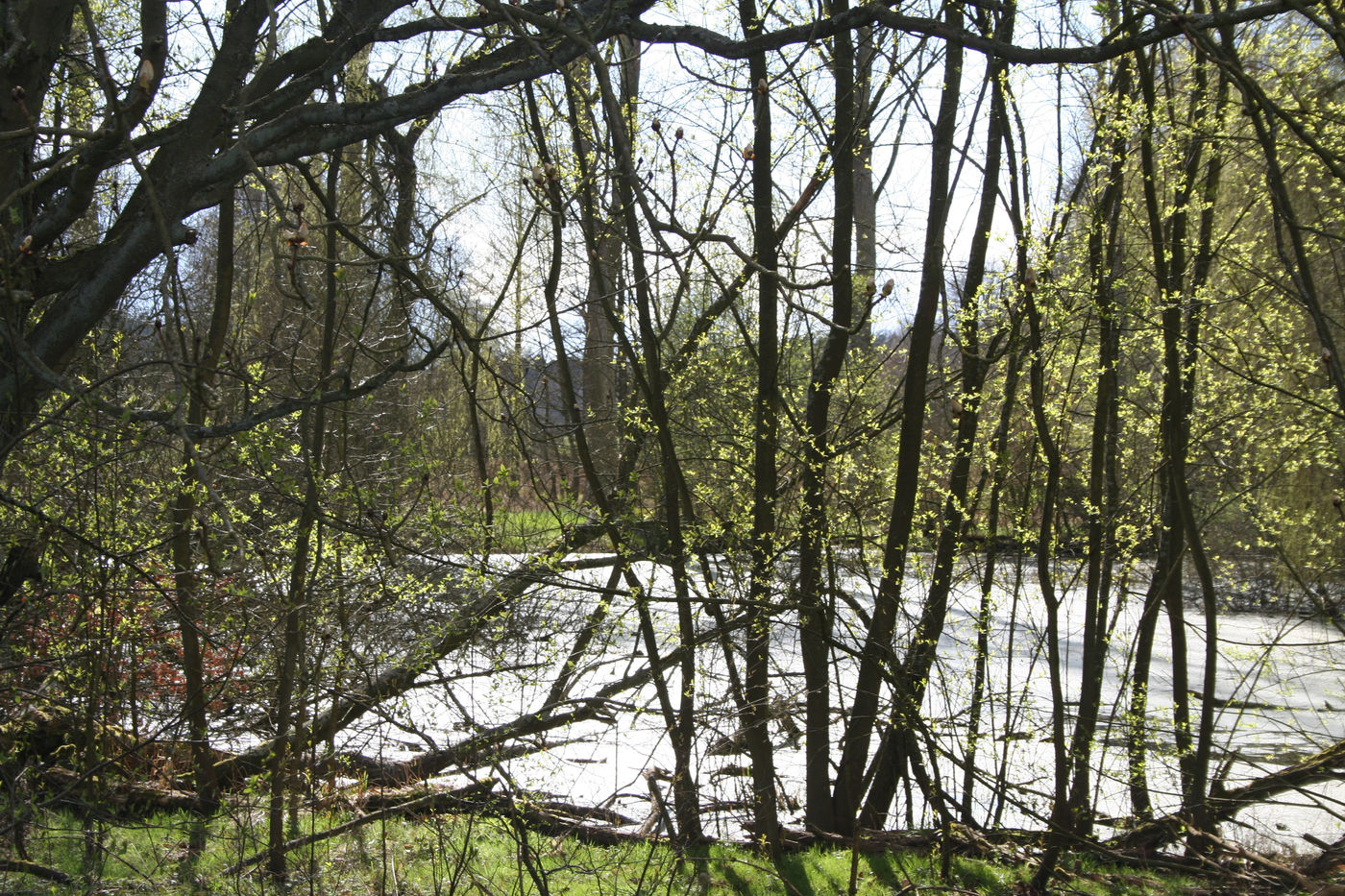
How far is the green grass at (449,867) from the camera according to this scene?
4.50m

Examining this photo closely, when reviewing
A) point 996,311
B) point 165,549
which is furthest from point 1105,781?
point 165,549

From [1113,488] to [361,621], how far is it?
408 cm

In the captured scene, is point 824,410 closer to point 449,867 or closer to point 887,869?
point 887,869

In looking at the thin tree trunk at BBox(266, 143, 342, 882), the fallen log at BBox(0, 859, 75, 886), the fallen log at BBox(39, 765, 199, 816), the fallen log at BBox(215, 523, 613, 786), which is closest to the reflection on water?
the fallen log at BBox(215, 523, 613, 786)

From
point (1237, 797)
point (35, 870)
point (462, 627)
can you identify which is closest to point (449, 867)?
point (462, 627)

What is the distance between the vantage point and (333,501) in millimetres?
4770

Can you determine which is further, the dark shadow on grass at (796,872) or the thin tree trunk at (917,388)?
the thin tree trunk at (917,388)

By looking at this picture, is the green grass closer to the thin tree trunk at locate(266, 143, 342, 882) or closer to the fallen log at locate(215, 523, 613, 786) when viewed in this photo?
Answer: the thin tree trunk at locate(266, 143, 342, 882)

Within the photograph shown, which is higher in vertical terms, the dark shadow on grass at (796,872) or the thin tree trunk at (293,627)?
the thin tree trunk at (293,627)

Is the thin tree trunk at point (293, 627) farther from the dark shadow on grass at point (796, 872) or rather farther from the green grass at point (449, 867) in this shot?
the dark shadow on grass at point (796, 872)

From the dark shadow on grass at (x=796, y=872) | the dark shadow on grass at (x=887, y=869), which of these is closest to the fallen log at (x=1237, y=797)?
the dark shadow on grass at (x=887, y=869)

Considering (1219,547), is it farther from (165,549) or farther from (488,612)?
(165,549)

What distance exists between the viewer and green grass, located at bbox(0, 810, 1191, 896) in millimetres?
4500

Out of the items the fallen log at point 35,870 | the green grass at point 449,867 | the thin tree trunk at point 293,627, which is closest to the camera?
the fallen log at point 35,870
